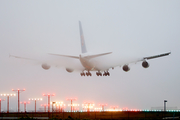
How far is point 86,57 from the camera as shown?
54.8 m

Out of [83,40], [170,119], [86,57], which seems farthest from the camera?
[83,40]

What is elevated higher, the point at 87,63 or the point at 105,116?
the point at 87,63

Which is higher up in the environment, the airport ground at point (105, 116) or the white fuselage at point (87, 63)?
the white fuselage at point (87, 63)

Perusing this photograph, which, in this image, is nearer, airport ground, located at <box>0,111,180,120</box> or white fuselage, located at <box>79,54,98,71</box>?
airport ground, located at <box>0,111,180,120</box>

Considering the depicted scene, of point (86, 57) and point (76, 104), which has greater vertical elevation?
point (86, 57)

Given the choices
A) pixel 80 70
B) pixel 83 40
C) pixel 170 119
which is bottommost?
pixel 170 119

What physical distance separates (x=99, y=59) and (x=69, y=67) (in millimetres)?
7663

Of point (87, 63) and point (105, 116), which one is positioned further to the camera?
point (87, 63)

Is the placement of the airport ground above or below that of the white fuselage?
below

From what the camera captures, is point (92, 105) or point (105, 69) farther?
point (92, 105)

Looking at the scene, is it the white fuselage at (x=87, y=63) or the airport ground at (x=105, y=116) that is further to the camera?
the white fuselage at (x=87, y=63)

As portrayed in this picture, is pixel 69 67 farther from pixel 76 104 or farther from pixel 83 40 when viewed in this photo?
pixel 76 104

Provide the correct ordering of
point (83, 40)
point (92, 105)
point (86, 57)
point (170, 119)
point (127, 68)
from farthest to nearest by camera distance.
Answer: point (92, 105), point (83, 40), point (127, 68), point (86, 57), point (170, 119)

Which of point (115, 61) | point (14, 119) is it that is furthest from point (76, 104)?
point (14, 119)
